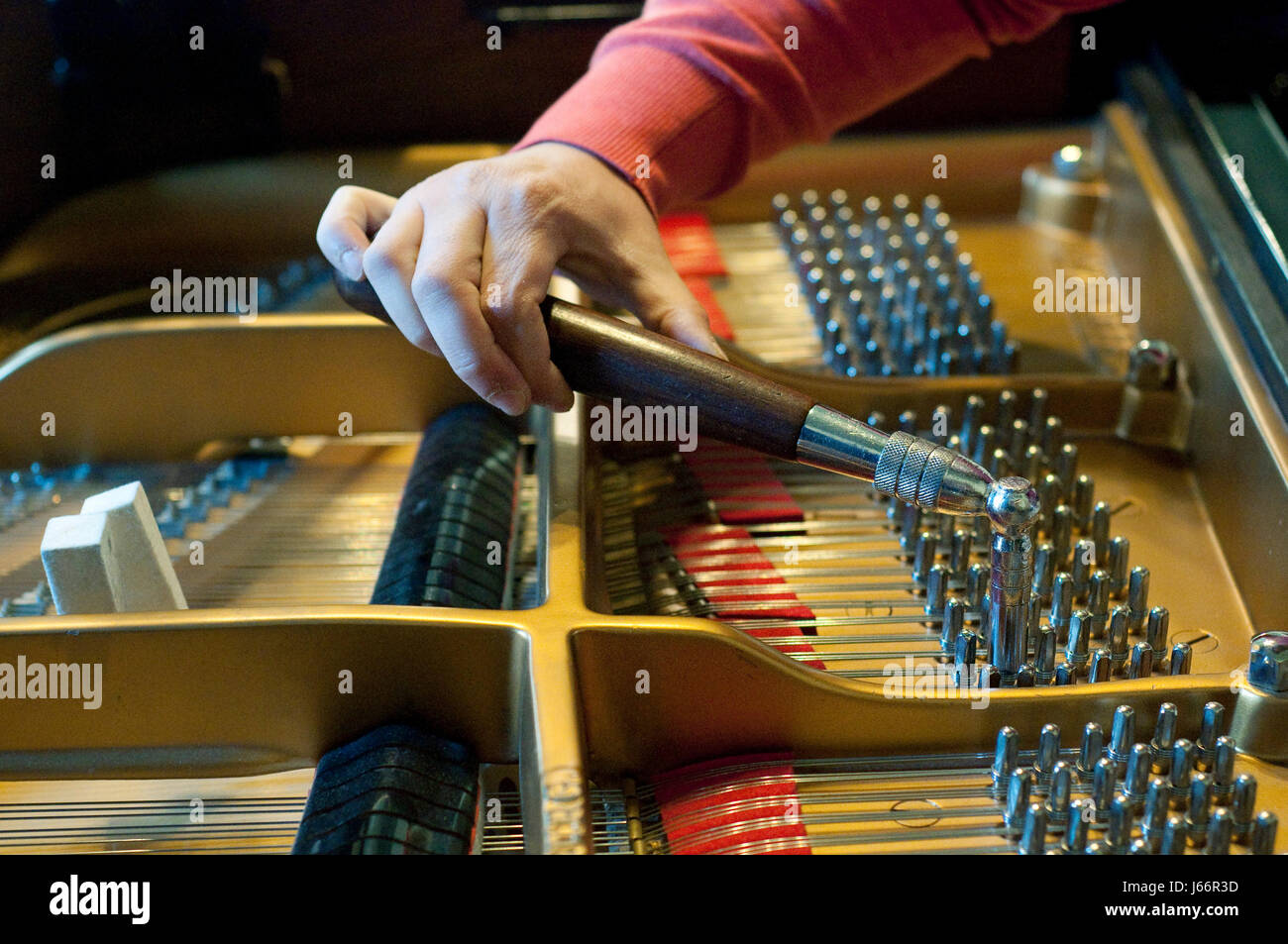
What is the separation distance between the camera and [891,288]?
6.64ft

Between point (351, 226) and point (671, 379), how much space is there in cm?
41

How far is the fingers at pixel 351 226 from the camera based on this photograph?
147 cm

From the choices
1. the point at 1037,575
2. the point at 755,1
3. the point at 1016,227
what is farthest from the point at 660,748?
the point at 1016,227

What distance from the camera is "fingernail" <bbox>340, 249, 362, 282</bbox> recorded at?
1.46 metres

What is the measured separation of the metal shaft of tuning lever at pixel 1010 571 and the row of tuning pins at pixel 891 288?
1.90 ft

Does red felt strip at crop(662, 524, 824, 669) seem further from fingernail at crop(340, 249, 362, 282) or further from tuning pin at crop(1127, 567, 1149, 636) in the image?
fingernail at crop(340, 249, 362, 282)

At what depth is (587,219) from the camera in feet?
4.88

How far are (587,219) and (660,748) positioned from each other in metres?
0.57

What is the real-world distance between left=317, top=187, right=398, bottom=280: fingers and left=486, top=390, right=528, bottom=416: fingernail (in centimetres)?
21

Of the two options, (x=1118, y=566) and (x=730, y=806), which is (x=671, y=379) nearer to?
(x=730, y=806)

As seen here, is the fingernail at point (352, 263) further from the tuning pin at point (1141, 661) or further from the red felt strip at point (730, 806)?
the tuning pin at point (1141, 661)

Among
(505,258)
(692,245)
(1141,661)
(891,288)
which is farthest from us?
(692,245)

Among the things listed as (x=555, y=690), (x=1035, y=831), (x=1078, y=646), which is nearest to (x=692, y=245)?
(x=1078, y=646)

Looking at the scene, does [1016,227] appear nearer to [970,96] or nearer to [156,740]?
[970,96]
